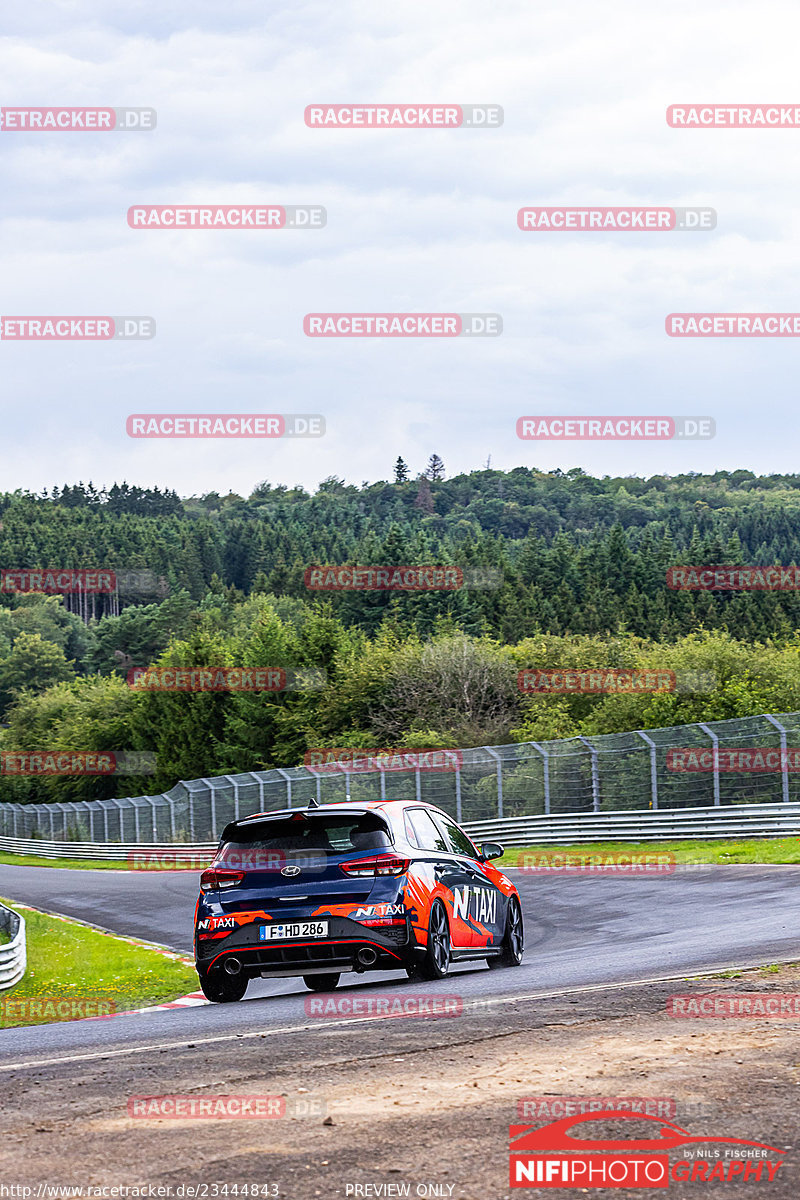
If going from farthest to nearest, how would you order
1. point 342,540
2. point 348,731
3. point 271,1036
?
point 342,540
point 348,731
point 271,1036

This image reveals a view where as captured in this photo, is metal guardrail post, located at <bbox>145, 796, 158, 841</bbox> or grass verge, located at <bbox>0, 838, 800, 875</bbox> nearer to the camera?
grass verge, located at <bbox>0, 838, 800, 875</bbox>

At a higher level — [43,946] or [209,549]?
[209,549]

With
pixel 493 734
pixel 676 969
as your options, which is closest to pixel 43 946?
pixel 676 969

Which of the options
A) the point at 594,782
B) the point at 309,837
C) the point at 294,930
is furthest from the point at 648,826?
the point at 294,930

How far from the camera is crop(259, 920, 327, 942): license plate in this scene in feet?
34.0

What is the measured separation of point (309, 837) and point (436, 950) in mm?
1339

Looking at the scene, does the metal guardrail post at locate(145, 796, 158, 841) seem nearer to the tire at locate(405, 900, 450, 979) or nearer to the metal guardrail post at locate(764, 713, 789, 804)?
the metal guardrail post at locate(764, 713, 789, 804)

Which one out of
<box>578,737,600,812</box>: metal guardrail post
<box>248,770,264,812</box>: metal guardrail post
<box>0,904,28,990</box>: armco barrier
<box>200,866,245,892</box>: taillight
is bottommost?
<box>248,770,264,812</box>: metal guardrail post

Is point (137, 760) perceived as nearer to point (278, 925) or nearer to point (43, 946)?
point (43, 946)

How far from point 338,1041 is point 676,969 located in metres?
3.57

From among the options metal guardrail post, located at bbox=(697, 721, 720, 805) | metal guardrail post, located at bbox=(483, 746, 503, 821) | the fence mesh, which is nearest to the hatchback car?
the fence mesh

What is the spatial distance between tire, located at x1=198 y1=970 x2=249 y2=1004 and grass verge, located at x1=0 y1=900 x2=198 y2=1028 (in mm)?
1578

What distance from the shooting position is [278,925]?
34.3ft

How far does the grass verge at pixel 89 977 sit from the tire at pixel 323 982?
1521 mm
